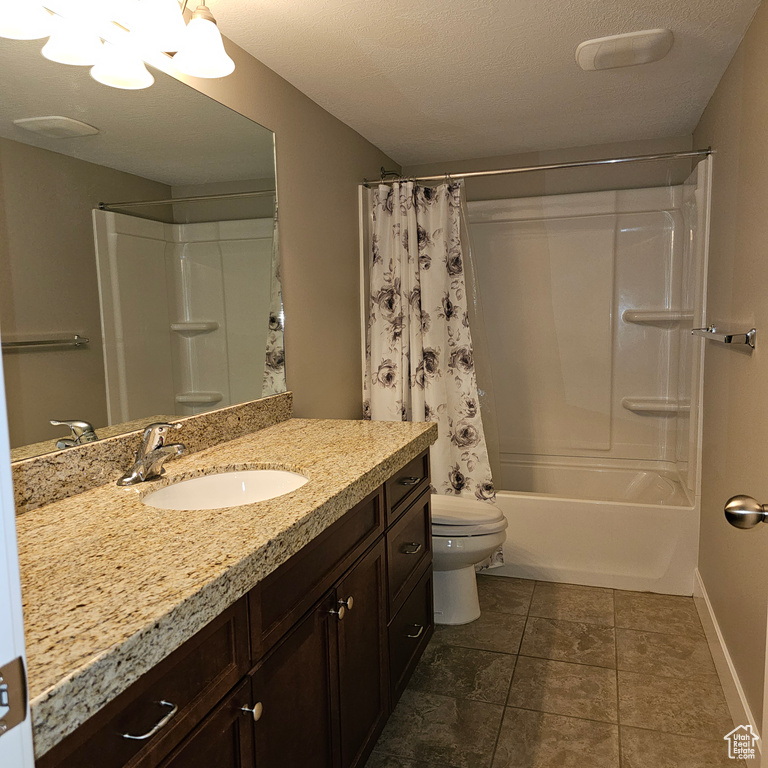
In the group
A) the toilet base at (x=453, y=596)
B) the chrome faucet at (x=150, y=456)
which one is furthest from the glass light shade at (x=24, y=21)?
the toilet base at (x=453, y=596)

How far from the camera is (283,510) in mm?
1264

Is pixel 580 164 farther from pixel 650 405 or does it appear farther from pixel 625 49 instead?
pixel 650 405

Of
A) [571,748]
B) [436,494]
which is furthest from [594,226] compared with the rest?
[571,748]

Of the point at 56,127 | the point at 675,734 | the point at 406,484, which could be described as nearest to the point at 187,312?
the point at 56,127

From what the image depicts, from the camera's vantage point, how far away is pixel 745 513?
0.97 meters

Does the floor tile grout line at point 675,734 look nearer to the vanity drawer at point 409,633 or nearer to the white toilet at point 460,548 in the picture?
the vanity drawer at point 409,633

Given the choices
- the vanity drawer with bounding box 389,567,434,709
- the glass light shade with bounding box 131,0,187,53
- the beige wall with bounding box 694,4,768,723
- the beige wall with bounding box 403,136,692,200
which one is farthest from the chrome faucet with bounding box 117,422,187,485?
the beige wall with bounding box 403,136,692,200

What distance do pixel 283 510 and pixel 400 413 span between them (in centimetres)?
184

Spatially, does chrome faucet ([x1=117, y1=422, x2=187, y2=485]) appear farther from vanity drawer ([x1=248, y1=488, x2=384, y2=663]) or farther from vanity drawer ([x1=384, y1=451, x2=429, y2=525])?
vanity drawer ([x1=384, y1=451, x2=429, y2=525])

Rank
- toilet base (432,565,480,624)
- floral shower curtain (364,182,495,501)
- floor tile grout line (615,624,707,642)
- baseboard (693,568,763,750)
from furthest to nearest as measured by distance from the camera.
A: floral shower curtain (364,182,495,501)
toilet base (432,565,480,624)
floor tile grout line (615,624,707,642)
baseboard (693,568,763,750)

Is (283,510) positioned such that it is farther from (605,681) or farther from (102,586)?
(605,681)

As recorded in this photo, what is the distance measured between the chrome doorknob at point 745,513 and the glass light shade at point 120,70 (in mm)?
1624

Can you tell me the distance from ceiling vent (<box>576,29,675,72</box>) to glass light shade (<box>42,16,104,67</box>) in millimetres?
1520

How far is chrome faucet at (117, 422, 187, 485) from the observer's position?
1.52m
